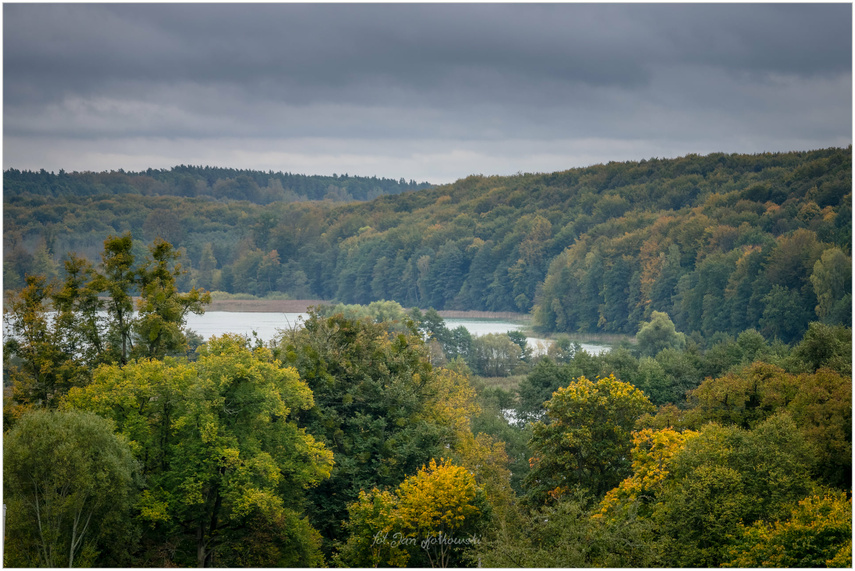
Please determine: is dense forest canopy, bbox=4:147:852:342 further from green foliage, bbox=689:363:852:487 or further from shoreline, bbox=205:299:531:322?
green foliage, bbox=689:363:852:487

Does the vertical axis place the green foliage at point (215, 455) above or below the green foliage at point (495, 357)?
above

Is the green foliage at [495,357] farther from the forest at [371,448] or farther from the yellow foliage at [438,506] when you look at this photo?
the yellow foliage at [438,506]

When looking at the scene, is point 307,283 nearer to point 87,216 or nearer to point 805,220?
point 87,216

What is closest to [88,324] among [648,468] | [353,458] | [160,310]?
[160,310]

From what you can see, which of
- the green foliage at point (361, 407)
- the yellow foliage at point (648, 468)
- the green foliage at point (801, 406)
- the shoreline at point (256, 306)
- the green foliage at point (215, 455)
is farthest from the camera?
the shoreline at point (256, 306)

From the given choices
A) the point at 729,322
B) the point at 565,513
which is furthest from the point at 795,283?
the point at 565,513

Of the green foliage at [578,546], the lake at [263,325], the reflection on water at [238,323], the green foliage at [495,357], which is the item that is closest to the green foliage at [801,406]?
the green foliage at [578,546]

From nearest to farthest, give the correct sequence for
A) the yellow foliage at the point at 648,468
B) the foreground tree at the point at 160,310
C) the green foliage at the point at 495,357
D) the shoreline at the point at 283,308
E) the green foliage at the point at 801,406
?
the yellow foliage at the point at 648,468 < the green foliage at the point at 801,406 < the foreground tree at the point at 160,310 < the green foliage at the point at 495,357 < the shoreline at the point at 283,308
